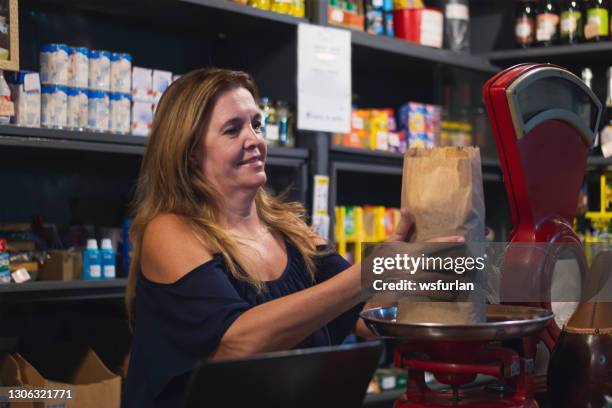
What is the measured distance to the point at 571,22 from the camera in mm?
3908

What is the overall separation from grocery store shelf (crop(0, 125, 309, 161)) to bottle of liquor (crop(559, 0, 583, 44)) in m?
2.13

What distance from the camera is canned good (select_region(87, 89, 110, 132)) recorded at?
2.64 m

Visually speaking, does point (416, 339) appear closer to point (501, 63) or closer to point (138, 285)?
point (138, 285)

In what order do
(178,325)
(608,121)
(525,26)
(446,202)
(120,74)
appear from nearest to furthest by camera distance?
(446,202) → (178,325) → (120,74) → (608,121) → (525,26)

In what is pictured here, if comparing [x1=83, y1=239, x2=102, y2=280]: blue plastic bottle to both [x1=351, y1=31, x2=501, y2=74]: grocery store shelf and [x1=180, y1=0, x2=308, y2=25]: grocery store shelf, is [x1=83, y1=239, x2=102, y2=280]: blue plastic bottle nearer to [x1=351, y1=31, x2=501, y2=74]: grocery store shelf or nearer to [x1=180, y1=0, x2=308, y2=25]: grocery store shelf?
[x1=180, y1=0, x2=308, y2=25]: grocery store shelf

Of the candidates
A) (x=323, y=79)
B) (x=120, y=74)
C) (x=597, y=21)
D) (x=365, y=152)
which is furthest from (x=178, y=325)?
(x=597, y=21)

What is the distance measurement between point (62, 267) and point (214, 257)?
0.85m

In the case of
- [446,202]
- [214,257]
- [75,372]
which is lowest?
[75,372]

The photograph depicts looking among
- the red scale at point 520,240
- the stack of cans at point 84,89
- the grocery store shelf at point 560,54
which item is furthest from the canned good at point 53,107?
the grocery store shelf at point 560,54

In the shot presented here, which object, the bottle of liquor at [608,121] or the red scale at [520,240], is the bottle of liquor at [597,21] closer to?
the bottle of liquor at [608,121]

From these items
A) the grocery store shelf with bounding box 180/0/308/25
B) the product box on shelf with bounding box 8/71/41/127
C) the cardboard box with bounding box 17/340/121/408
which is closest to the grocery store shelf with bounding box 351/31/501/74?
the grocery store shelf with bounding box 180/0/308/25

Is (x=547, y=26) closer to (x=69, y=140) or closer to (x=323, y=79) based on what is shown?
(x=323, y=79)

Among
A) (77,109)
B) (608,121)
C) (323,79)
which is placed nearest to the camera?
(77,109)

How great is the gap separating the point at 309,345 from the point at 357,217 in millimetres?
1508
